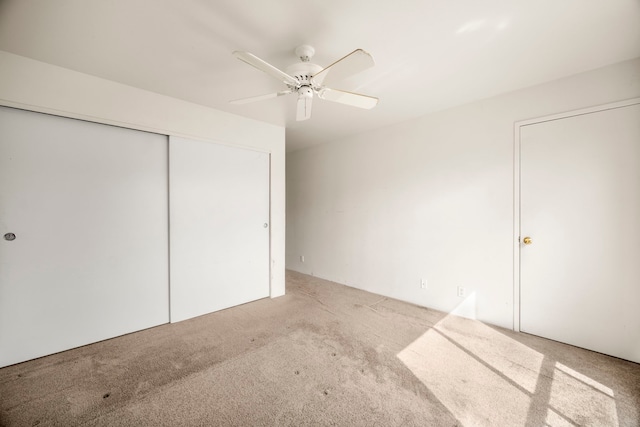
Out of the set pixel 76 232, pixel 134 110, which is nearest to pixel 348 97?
pixel 134 110

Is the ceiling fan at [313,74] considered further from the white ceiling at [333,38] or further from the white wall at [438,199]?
the white wall at [438,199]

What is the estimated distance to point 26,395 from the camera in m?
1.60

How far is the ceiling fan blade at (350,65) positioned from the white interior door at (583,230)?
1878 millimetres

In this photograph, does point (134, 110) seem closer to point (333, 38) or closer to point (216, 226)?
point (216, 226)

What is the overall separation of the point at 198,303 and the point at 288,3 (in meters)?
2.83

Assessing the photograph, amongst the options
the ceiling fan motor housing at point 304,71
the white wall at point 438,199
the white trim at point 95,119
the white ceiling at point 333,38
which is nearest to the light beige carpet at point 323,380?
the white wall at point 438,199

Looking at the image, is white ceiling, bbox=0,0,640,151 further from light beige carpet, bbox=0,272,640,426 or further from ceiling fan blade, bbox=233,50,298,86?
light beige carpet, bbox=0,272,640,426

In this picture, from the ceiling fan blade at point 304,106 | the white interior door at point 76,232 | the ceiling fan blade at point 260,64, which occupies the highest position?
the ceiling fan blade at point 304,106

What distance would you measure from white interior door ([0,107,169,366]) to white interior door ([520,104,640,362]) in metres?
3.57

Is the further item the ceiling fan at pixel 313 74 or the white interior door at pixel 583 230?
the white interior door at pixel 583 230

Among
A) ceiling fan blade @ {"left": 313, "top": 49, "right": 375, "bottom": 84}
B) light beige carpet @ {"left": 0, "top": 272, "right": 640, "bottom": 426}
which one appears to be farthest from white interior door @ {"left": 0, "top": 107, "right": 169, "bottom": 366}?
ceiling fan blade @ {"left": 313, "top": 49, "right": 375, "bottom": 84}

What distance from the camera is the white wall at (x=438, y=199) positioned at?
2.40 meters

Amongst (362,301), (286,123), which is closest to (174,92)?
(286,123)

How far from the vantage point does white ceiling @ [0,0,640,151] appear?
144 centimetres
